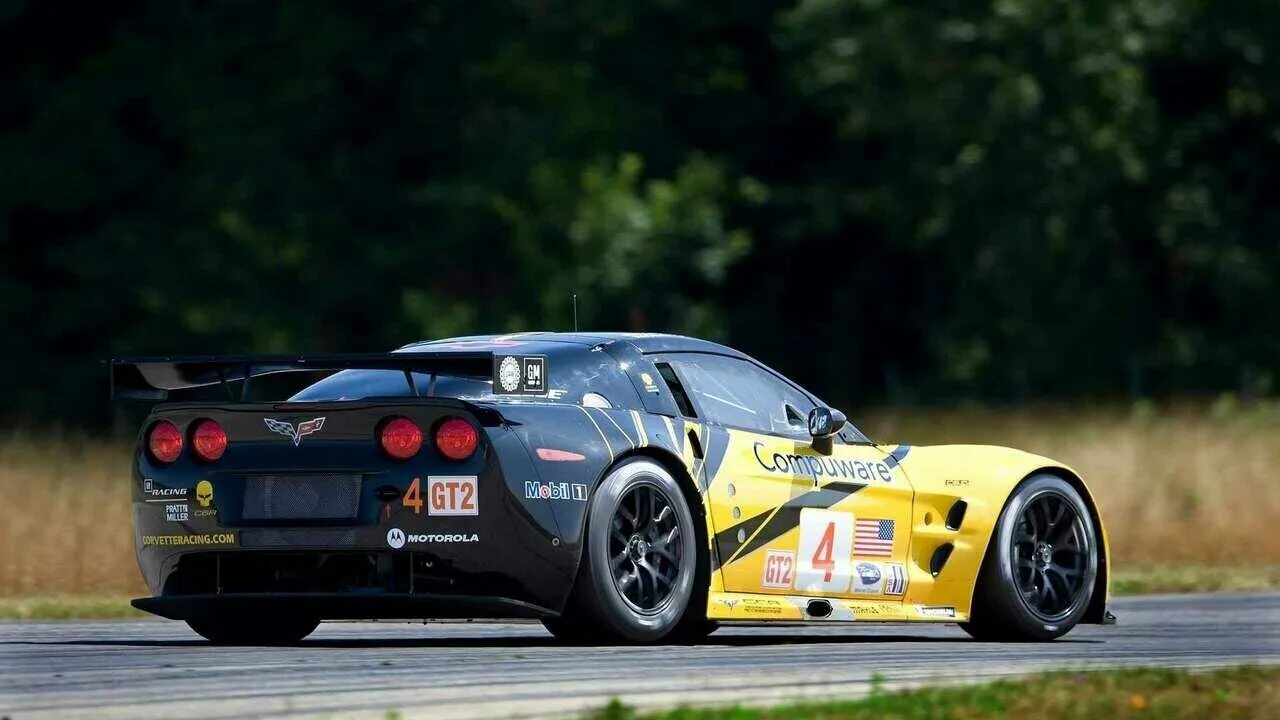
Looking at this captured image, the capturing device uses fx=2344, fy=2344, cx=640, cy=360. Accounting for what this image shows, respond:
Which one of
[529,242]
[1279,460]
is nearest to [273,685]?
[1279,460]

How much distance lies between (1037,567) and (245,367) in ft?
12.4

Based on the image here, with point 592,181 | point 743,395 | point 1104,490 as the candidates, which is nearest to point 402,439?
point 743,395

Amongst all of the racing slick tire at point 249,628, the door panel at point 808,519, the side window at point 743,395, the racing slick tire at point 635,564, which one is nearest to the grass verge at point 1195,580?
the door panel at point 808,519

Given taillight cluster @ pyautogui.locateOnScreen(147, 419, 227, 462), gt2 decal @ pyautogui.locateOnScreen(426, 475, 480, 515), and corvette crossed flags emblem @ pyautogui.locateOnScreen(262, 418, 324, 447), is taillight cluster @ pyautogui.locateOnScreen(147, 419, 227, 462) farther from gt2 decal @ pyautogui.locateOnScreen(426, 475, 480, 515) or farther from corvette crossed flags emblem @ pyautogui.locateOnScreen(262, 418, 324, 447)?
gt2 decal @ pyautogui.locateOnScreen(426, 475, 480, 515)

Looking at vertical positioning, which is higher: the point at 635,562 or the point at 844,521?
the point at 844,521

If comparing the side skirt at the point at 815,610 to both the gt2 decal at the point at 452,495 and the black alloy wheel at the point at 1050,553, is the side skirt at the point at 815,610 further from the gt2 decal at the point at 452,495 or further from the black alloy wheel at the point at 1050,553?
the gt2 decal at the point at 452,495

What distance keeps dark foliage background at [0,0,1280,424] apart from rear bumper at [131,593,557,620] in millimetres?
20853

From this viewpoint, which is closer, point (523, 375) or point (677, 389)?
point (523, 375)

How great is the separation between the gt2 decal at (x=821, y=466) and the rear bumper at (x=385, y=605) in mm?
1485

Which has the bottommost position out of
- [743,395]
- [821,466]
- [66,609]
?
[66,609]

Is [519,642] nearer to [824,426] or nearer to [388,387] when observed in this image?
[388,387]

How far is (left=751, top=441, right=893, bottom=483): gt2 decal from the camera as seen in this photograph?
9.82m

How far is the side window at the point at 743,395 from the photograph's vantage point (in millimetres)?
9867

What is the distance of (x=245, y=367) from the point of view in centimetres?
921
